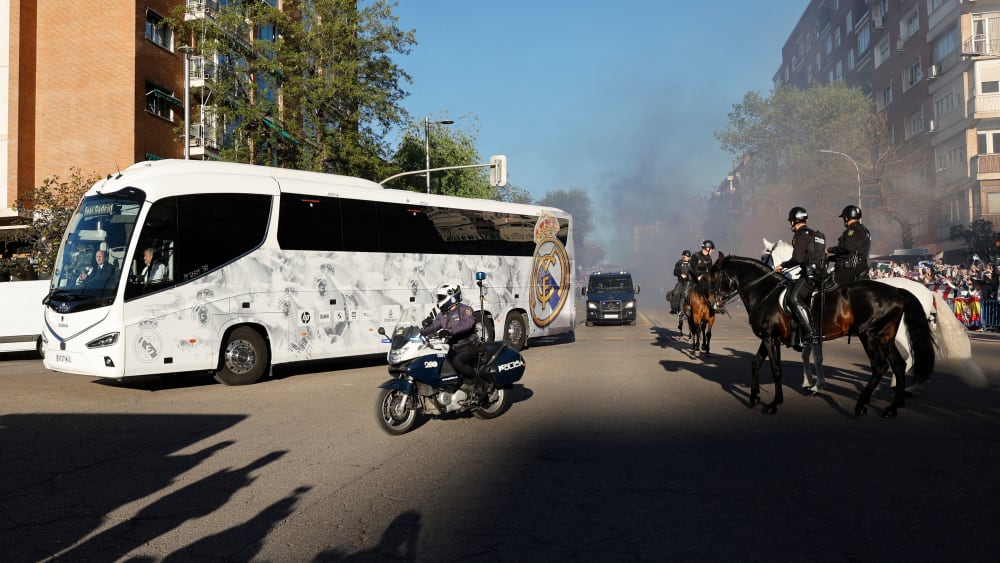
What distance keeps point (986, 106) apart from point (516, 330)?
3746 centimetres

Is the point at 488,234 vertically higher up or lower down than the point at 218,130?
lower down

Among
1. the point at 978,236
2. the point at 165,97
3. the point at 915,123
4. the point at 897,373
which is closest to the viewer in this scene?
the point at 897,373

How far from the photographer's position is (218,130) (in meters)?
31.8

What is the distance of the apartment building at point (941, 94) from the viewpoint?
4306 cm

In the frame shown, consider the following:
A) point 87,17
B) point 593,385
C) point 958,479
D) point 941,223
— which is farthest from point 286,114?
point 941,223

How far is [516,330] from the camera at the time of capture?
759 inches

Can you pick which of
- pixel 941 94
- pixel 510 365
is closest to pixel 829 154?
pixel 941 94

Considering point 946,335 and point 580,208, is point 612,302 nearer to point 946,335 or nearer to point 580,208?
point 946,335

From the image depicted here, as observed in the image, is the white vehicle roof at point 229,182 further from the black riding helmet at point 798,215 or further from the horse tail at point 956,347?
the horse tail at point 956,347

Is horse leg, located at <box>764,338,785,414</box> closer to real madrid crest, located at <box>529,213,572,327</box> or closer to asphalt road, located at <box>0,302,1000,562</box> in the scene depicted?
asphalt road, located at <box>0,302,1000,562</box>

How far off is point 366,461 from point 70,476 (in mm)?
2420

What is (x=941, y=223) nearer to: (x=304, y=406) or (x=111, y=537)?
(x=304, y=406)

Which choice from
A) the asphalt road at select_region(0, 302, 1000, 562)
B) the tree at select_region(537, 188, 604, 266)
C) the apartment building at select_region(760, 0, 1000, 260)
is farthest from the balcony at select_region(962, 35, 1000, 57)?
the tree at select_region(537, 188, 604, 266)

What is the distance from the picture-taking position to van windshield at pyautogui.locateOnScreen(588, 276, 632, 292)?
1222 inches
